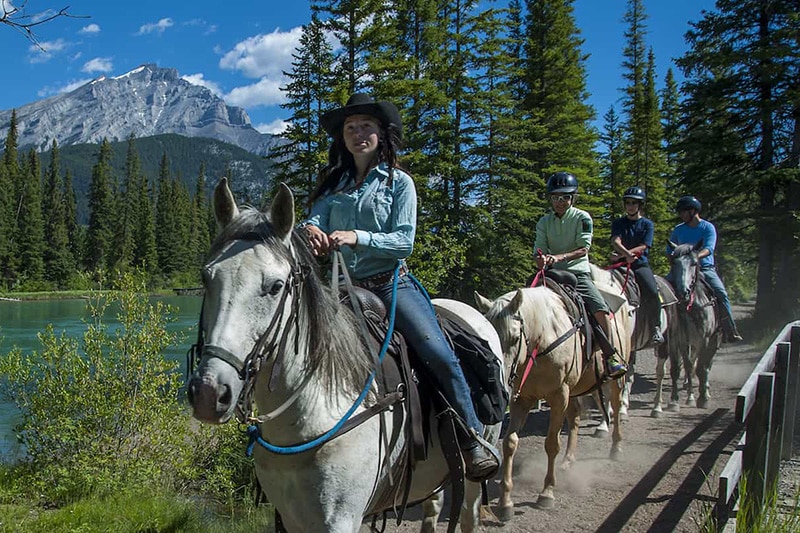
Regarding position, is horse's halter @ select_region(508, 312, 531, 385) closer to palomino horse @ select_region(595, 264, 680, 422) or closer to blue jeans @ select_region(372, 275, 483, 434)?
blue jeans @ select_region(372, 275, 483, 434)

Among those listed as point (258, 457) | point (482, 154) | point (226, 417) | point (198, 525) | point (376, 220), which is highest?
point (482, 154)

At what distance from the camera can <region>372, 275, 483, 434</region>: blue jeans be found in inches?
134

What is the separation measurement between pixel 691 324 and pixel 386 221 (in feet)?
30.2

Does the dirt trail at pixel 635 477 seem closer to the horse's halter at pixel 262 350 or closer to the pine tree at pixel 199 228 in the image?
the horse's halter at pixel 262 350

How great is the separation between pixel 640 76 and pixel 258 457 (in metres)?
48.7

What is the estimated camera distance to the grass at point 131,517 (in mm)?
5161

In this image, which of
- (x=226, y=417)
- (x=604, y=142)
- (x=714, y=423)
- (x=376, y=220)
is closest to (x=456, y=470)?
(x=376, y=220)

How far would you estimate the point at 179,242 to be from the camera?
3610 inches

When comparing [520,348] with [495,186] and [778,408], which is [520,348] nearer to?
[778,408]

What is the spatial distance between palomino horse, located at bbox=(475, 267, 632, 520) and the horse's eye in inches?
144

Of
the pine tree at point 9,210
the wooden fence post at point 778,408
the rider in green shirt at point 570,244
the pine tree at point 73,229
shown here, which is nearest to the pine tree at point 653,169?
the rider in green shirt at point 570,244

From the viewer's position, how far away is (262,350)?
243 cm

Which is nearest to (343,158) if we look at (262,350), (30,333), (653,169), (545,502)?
(262,350)

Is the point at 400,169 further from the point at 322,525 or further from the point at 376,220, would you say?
the point at 322,525
